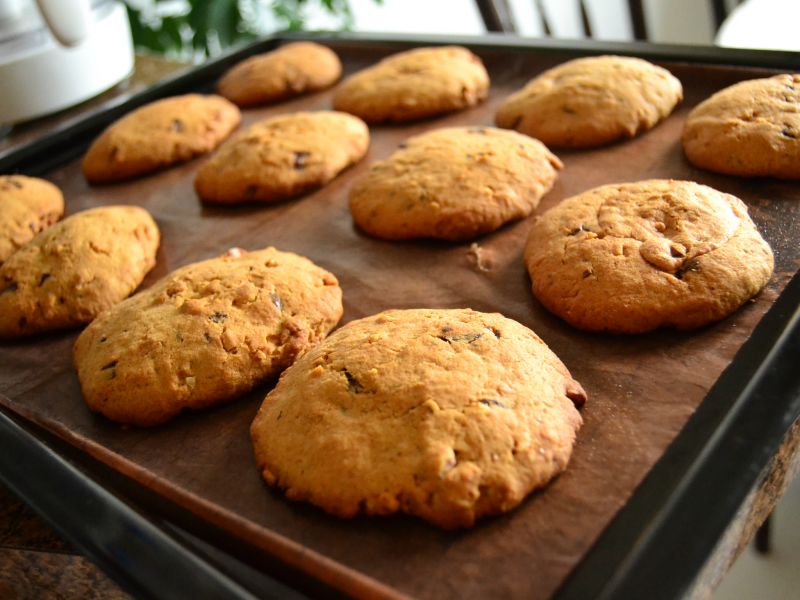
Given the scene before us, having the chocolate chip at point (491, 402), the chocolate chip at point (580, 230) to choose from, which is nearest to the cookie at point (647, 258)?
the chocolate chip at point (580, 230)

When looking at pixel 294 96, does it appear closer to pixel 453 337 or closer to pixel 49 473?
pixel 453 337

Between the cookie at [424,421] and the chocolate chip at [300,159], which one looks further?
the chocolate chip at [300,159]

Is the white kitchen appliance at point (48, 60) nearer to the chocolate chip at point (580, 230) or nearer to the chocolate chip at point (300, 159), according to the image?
the chocolate chip at point (300, 159)

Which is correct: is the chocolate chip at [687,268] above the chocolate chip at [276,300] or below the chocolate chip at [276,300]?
below

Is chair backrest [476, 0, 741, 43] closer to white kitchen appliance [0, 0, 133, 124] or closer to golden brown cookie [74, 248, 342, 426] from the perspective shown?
white kitchen appliance [0, 0, 133, 124]

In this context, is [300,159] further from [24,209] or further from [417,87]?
[24,209]

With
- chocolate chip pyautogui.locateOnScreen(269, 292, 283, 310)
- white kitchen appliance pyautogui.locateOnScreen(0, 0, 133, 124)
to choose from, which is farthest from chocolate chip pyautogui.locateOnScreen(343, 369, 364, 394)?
white kitchen appliance pyautogui.locateOnScreen(0, 0, 133, 124)

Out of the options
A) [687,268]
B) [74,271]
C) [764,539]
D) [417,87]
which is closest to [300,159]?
[417,87]
